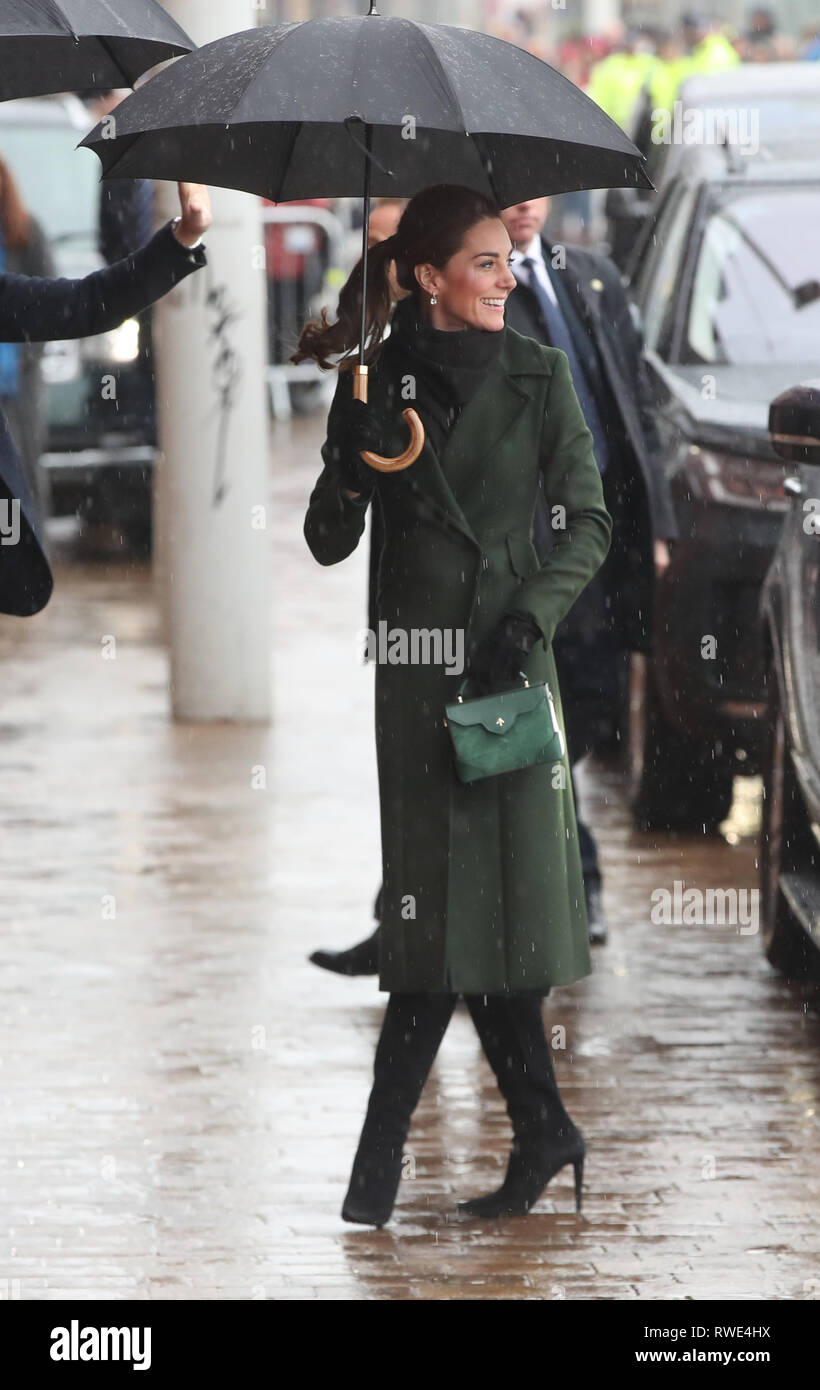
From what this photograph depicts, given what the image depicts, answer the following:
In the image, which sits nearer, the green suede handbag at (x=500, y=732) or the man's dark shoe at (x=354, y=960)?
the green suede handbag at (x=500, y=732)

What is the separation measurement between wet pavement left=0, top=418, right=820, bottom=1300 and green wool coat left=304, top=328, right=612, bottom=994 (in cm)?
55

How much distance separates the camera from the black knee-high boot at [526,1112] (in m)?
5.06

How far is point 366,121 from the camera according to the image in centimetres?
451

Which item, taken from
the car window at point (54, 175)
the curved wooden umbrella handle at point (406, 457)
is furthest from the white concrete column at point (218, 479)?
the car window at point (54, 175)

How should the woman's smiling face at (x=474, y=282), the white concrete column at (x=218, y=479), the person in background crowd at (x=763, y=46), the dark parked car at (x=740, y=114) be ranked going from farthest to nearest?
the person in background crowd at (x=763, y=46), the white concrete column at (x=218, y=479), the dark parked car at (x=740, y=114), the woman's smiling face at (x=474, y=282)

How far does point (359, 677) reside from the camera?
11.4 metres

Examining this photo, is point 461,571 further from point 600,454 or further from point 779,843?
point 779,843

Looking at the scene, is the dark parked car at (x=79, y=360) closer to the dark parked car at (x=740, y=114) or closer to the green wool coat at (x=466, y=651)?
the dark parked car at (x=740, y=114)

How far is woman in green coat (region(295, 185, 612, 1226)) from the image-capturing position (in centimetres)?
484

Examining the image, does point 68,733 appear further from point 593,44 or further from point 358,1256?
point 593,44

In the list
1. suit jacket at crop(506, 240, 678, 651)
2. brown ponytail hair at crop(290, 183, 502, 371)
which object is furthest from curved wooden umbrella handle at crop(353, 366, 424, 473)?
suit jacket at crop(506, 240, 678, 651)

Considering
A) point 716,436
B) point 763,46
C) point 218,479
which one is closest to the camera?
point 716,436

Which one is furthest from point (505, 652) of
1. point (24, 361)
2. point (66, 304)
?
point (24, 361)

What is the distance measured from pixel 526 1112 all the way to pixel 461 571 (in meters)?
1.05
